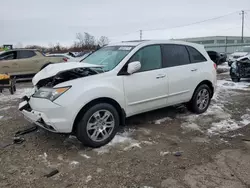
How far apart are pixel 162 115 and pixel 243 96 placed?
3686 millimetres

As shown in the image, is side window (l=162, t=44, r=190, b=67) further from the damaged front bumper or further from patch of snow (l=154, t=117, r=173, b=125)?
the damaged front bumper

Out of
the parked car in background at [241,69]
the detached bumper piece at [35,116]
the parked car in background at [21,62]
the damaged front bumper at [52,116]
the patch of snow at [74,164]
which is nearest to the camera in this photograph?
the patch of snow at [74,164]

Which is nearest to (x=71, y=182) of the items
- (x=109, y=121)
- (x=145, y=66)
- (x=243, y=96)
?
(x=109, y=121)

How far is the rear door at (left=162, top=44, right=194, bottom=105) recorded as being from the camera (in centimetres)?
573

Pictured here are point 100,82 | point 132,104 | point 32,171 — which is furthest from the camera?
point 132,104

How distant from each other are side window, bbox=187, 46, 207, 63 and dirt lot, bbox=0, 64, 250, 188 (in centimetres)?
130

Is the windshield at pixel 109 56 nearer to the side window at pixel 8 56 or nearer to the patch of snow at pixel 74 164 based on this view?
the patch of snow at pixel 74 164

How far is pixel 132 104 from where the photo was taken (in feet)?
16.7

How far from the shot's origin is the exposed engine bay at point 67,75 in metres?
4.75

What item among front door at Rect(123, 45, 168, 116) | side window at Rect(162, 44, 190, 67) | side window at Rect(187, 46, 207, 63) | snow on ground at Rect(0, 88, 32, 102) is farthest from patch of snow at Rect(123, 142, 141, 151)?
snow on ground at Rect(0, 88, 32, 102)

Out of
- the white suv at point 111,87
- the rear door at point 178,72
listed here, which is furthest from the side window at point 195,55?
the rear door at point 178,72

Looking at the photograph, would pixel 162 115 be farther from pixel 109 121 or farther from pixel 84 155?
pixel 84 155

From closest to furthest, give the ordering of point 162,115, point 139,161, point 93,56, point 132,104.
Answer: point 139,161
point 132,104
point 93,56
point 162,115

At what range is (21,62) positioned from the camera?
13.1m
